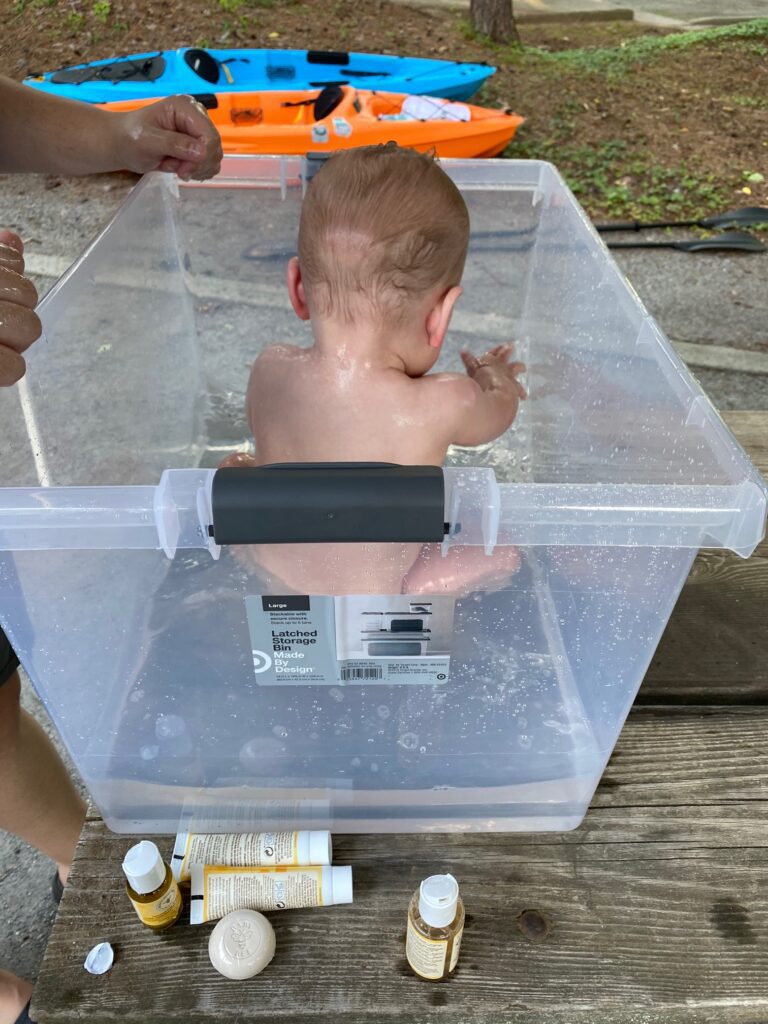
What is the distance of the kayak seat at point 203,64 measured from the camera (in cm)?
368

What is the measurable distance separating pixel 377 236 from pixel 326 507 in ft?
1.68

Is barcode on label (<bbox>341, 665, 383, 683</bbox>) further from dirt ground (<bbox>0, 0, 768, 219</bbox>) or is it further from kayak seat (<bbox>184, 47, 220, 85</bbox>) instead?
kayak seat (<bbox>184, 47, 220, 85</bbox>)

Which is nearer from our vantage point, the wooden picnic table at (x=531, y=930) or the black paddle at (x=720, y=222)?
the wooden picnic table at (x=531, y=930)

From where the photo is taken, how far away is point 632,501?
591 mm

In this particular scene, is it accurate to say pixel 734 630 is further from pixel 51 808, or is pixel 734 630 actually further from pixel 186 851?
pixel 51 808

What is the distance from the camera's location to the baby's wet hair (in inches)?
37.3

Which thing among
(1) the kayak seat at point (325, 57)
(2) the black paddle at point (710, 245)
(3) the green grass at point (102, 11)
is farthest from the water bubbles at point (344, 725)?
(3) the green grass at point (102, 11)

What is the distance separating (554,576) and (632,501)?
0.15 meters

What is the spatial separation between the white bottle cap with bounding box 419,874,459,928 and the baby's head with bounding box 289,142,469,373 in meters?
0.64

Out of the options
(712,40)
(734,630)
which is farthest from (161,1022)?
(712,40)

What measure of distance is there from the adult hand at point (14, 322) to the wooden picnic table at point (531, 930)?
0.48 meters

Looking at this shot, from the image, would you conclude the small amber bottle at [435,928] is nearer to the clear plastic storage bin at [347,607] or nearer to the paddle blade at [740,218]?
the clear plastic storage bin at [347,607]

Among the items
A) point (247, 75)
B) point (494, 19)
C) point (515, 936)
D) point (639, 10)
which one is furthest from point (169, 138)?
point (639, 10)

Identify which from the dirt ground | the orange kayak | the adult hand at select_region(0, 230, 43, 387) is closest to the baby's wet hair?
the adult hand at select_region(0, 230, 43, 387)
